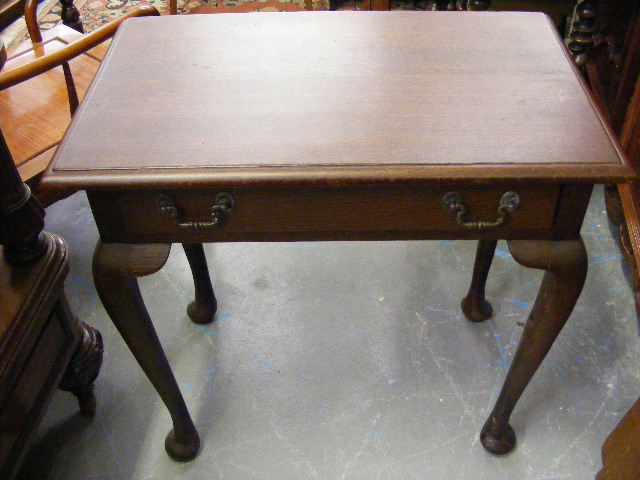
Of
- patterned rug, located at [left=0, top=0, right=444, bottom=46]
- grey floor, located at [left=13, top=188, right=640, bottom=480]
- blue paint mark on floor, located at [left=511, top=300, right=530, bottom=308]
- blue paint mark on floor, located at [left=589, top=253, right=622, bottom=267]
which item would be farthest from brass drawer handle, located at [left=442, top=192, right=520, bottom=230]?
patterned rug, located at [left=0, top=0, right=444, bottom=46]

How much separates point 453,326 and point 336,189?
846 mm

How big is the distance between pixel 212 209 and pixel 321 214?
6.9 inches

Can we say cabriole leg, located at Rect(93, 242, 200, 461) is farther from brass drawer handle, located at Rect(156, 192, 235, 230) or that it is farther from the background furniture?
the background furniture

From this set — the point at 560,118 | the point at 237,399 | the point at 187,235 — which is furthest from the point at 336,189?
the point at 237,399

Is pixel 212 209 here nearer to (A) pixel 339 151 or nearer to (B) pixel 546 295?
(A) pixel 339 151

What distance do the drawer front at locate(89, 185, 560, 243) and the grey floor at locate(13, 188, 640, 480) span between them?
62cm

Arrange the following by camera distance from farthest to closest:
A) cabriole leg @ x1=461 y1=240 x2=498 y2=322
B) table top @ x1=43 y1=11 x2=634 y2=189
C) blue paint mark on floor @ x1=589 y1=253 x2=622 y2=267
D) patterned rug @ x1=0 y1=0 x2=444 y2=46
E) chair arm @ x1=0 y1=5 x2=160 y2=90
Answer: patterned rug @ x1=0 y1=0 x2=444 y2=46, blue paint mark on floor @ x1=589 y1=253 x2=622 y2=267, cabriole leg @ x1=461 y1=240 x2=498 y2=322, chair arm @ x1=0 y1=5 x2=160 y2=90, table top @ x1=43 y1=11 x2=634 y2=189

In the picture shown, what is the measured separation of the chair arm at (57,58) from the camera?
1.33 meters

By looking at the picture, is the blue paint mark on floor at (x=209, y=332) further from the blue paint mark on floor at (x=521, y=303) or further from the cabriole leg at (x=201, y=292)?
the blue paint mark on floor at (x=521, y=303)

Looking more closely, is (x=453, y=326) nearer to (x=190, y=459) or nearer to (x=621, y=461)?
(x=621, y=461)

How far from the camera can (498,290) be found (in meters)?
1.77

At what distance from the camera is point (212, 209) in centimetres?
96

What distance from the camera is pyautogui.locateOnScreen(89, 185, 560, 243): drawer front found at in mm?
961

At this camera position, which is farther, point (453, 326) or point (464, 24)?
point (453, 326)
